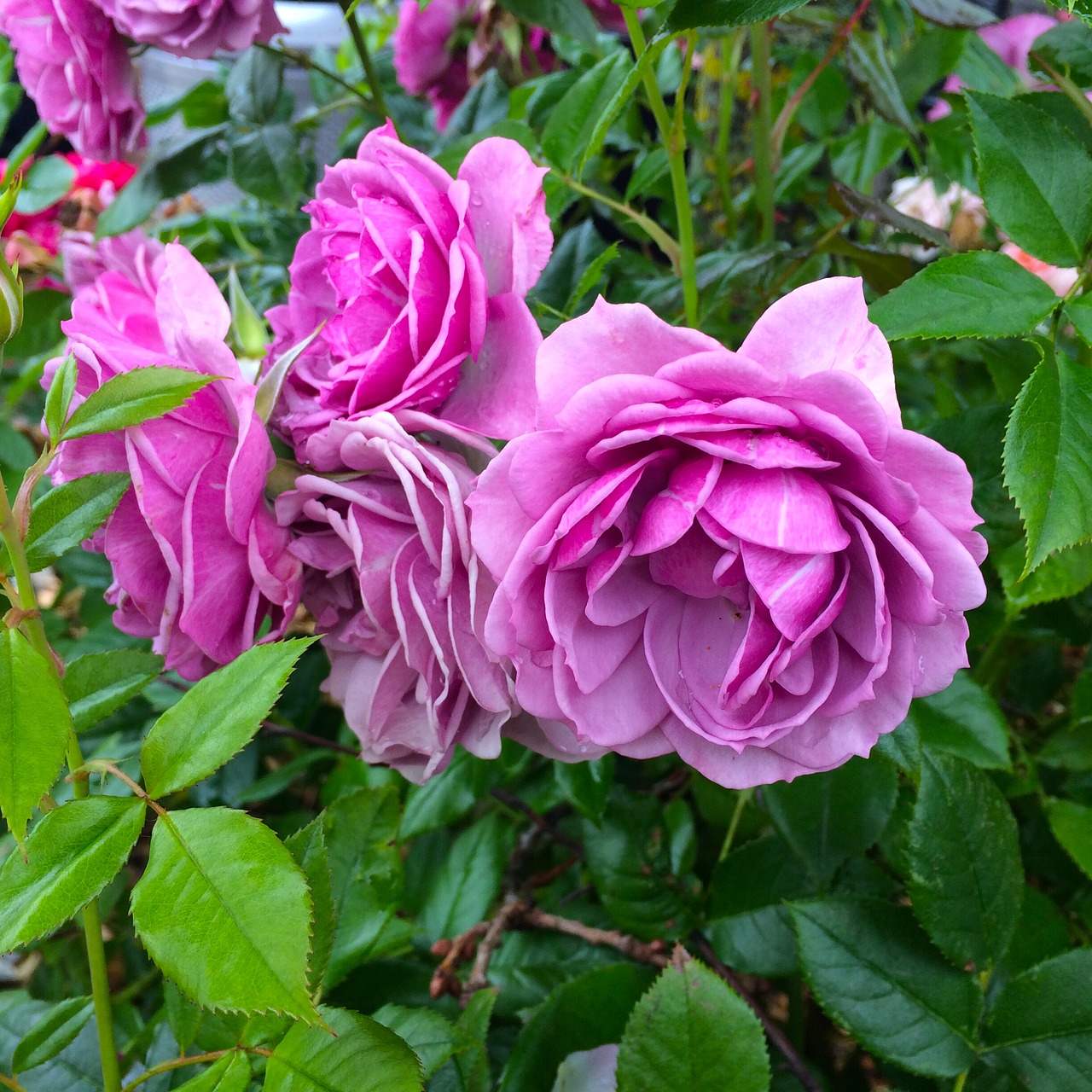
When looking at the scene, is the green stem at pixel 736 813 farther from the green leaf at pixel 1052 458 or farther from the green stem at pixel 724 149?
the green stem at pixel 724 149

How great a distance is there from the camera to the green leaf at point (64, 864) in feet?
0.96

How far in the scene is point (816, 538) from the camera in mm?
304

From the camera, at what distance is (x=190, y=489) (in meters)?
0.37

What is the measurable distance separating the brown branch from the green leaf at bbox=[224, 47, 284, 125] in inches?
31.4

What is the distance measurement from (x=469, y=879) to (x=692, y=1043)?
1.09 ft

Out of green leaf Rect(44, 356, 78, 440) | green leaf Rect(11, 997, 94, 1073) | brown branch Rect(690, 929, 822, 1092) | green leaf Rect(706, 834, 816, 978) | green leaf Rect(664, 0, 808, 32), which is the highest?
green leaf Rect(664, 0, 808, 32)

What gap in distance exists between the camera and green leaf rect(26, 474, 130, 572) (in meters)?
Answer: 0.36

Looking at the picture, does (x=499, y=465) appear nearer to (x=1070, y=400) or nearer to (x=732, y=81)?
(x=1070, y=400)

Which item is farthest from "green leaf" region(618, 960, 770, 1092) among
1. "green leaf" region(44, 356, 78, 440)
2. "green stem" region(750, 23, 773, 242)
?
"green stem" region(750, 23, 773, 242)

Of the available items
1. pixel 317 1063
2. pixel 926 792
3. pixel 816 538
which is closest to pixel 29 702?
pixel 317 1063

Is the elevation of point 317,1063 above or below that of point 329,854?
above

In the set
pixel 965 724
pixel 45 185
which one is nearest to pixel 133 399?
pixel 965 724

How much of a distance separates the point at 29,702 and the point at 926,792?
0.38m

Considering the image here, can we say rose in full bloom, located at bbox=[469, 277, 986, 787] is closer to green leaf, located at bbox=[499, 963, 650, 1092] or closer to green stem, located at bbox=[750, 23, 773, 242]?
green leaf, located at bbox=[499, 963, 650, 1092]
